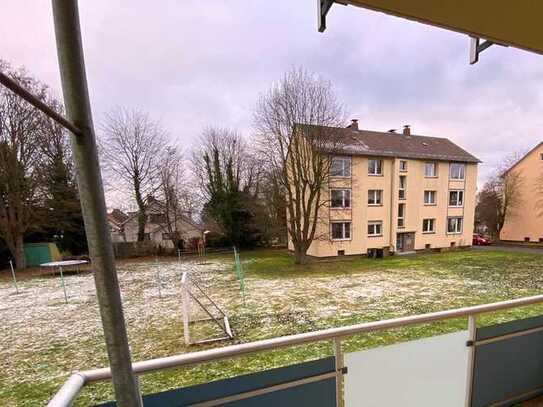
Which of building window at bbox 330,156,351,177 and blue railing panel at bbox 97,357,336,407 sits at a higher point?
building window at bbox 330,156,351,177

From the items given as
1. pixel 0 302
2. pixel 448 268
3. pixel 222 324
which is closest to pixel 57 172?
pixel 0 302

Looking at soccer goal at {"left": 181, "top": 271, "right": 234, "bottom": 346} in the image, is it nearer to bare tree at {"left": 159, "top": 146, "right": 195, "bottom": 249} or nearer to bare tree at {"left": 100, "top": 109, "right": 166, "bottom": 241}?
bare tree at {"left": 159, "top": 146, "right": 195, "bottom": 249}

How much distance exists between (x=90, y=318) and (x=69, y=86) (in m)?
7.37

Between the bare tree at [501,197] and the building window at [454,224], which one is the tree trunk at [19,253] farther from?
the bare tree at [501,197]

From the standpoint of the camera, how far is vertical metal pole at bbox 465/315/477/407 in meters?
1.66

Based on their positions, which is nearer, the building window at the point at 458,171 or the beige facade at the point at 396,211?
the beige facade at the point at 396,211

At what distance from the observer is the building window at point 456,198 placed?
17.5 metres

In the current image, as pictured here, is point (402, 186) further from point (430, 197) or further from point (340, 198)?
A: point (340, 198)

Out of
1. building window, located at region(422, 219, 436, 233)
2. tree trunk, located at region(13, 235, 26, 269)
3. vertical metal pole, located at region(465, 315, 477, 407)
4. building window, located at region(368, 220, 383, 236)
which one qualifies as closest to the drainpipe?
building window, located at region(368, 220, 383, 236)

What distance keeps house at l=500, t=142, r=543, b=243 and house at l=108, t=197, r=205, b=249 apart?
2427cm

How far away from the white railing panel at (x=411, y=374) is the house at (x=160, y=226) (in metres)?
18.4

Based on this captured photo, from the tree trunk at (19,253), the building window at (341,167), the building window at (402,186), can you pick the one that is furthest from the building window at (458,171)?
the tree trunk at (19,253)

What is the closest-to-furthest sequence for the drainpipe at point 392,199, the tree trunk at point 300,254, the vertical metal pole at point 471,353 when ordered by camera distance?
the vertical metal pole at point 471,353, the tree trunk at point 300,254, the drainpipe at point 392,199

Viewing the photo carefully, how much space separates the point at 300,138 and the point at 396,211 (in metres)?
7.59
